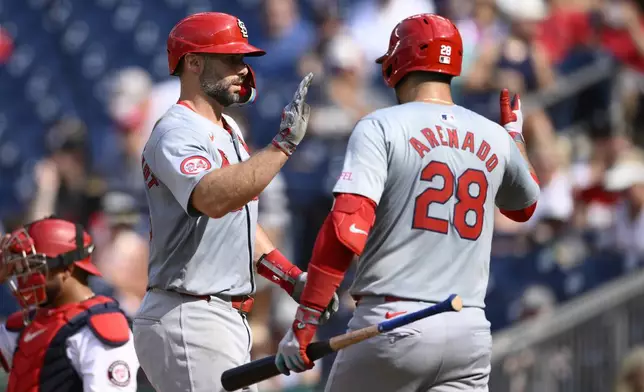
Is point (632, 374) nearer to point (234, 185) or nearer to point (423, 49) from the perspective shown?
point (423, 49)

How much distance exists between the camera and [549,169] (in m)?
9.55

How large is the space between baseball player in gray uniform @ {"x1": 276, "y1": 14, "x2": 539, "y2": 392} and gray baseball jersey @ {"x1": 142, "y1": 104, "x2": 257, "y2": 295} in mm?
455

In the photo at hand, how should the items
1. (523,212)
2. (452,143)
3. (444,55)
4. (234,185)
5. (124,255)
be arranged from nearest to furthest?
(234,185), (452,143), (444,55), (523,212), (124,255)

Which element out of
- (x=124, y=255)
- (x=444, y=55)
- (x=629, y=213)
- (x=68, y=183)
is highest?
(x=444, y=55)

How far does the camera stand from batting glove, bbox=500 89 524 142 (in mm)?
4836

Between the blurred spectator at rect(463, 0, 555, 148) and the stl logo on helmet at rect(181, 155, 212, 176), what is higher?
the stl logo on helmet at rect(181, 155, 212, 176)

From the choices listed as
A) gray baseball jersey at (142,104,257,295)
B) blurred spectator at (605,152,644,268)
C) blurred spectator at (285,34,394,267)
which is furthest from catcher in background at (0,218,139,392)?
blurred spectator at (605,152,644,268)

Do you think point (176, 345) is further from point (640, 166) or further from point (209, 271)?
point (640, 166)

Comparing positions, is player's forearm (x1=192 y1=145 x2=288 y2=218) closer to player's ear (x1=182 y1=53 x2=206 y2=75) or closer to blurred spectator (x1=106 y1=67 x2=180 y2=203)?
player's ear (x1=182 y1=53 x2=206 y2=75)

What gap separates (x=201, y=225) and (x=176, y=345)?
0.44m

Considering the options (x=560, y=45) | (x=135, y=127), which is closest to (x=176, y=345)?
(x=135, y=127)

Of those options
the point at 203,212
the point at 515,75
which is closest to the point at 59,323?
the point at 203,212

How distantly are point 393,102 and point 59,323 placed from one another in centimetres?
604

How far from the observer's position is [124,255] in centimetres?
903
